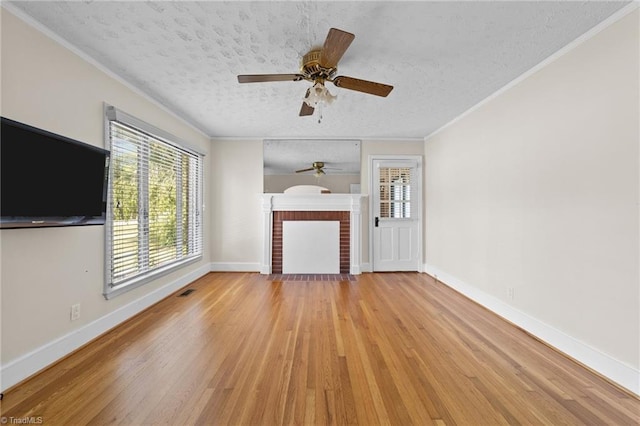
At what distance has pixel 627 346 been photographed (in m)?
1.75

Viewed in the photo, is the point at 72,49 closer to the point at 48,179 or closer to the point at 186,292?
the point at 48,179

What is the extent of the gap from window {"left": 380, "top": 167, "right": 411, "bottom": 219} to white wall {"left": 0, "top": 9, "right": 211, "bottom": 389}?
12.8 feet

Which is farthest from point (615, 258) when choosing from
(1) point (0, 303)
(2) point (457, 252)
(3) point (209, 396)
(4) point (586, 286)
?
(1) point (0, 303)

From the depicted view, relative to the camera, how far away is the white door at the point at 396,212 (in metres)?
4.91

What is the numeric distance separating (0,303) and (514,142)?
4.29 metres

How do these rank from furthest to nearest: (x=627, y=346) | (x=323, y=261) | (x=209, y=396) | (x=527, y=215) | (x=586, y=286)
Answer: (x=323, y=261)
(x=527, y=215)
(x=586, y=286)
(x=627, y=346)
(x=209, y=396)

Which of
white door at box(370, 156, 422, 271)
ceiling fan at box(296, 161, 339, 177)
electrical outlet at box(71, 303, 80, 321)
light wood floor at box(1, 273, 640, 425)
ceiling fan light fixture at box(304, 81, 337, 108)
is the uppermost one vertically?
ceiling fan light fixture at box(304, 81, 337, 108)

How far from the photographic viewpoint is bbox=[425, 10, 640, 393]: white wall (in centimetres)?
178

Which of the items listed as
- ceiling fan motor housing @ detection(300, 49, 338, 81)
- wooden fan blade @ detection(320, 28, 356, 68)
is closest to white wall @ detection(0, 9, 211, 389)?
ceiling fan motor housing @ detection(300, 49, 338, 81)

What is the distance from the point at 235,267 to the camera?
486 cm

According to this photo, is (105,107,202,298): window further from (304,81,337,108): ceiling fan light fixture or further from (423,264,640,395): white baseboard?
(423,264,640,395): white baseboard

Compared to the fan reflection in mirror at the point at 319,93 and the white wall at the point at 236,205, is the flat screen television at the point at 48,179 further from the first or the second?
the white wall at the point at 236,205

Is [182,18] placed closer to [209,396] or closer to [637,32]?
[209,396]

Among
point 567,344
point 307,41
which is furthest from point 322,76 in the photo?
point 567,344
